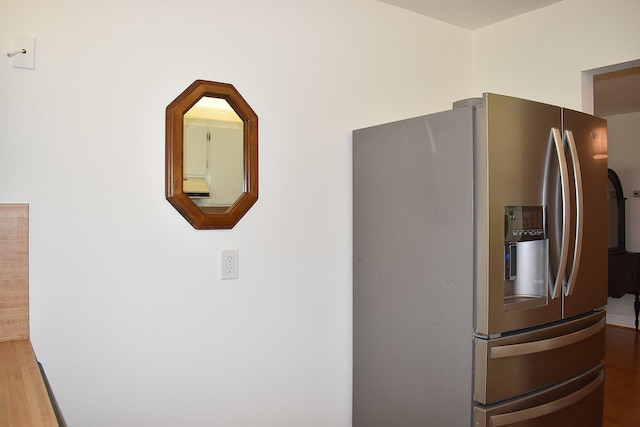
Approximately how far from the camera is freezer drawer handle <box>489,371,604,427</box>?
1.72 meters

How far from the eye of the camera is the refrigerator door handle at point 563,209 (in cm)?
185

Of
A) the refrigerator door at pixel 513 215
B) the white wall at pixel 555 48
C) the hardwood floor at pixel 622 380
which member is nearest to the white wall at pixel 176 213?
the white wall at pixel 555 48

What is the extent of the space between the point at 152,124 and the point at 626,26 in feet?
6.94

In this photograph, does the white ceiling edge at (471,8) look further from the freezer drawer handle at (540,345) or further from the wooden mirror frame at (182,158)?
the freezer drawer handle at (540,345)

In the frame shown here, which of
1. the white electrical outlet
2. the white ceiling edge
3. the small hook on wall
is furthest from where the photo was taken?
the white ceiling edge

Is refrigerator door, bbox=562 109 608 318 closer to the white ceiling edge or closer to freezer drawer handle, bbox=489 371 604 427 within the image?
freezer drawer handle, bbox=489 371 604 427

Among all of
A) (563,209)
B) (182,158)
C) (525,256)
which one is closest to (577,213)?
(563,209)

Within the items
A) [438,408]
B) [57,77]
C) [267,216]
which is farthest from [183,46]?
[438,408]

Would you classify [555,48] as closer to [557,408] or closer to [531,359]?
[531,359]

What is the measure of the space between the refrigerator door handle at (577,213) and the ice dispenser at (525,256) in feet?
0.50

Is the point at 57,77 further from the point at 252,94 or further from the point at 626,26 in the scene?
the point at 626,26

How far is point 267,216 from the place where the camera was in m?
2.09

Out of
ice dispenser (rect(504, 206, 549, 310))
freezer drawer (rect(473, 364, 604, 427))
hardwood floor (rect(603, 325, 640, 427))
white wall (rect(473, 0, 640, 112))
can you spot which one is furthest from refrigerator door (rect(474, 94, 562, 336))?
hardwood floor (rect(603, 325, 640, 427))

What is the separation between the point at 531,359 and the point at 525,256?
372 mm
